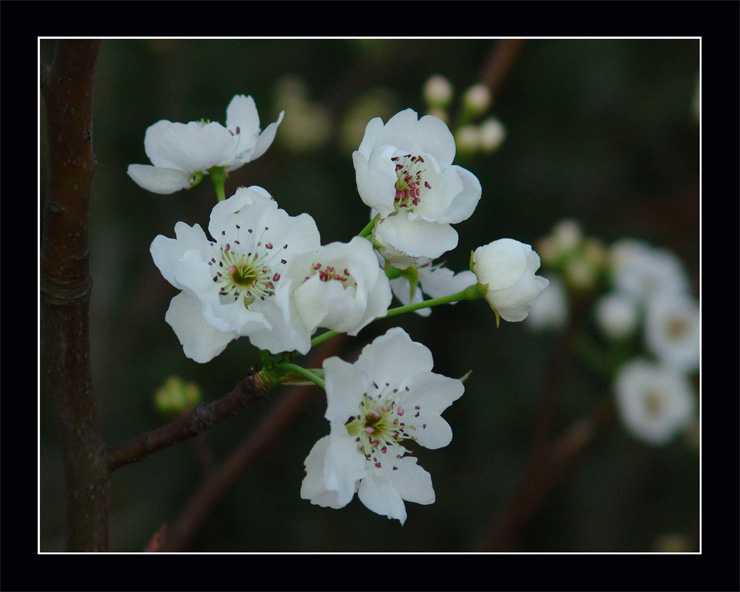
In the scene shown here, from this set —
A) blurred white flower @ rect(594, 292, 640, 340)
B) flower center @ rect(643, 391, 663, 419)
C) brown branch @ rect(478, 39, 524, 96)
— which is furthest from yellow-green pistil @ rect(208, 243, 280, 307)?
flower center @ rect(643, 391, 663, 419)

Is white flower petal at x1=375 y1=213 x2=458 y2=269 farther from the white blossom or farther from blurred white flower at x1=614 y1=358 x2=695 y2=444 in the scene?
blurred white flower at x1=614 y1=358 x2=695 y2=444

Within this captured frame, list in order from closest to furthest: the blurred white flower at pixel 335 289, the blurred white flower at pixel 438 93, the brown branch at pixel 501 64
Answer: the blurred white flower at pixel 335 289, the blurred white flower at pixel 438 93, the brown branch at pixel 501 64

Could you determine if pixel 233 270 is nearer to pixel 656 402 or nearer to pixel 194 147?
pixel 194 147

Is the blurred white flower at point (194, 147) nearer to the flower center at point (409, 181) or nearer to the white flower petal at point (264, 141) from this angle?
the white flower petal at point (264, 141)

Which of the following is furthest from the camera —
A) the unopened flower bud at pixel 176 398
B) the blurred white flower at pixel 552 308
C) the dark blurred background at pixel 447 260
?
the blurred white flower at pixel 552 308

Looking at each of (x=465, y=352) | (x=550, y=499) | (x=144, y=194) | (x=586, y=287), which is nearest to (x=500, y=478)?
(x=550, y=499)

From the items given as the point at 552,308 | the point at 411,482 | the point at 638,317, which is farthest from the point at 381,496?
the point at 552,308

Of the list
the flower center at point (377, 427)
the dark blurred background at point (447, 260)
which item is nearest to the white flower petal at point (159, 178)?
the flower center at point (377, 427)
